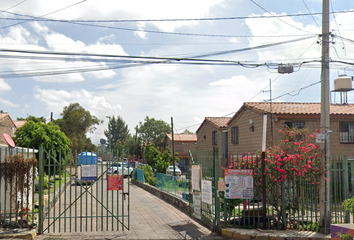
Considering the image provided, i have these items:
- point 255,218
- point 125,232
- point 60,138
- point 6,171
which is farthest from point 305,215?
point 60,138

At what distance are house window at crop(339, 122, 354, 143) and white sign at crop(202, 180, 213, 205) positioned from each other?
49.8ft

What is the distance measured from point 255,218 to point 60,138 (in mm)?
18788

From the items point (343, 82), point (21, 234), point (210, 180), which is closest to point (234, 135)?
point (343, 82)

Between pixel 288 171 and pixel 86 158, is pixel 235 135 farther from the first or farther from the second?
pixel 86 158

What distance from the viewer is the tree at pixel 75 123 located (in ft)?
173

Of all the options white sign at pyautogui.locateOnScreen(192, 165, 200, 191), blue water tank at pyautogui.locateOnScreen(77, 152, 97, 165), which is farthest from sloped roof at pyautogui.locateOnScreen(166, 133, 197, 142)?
white sign at pyautogui.locateOnScreen(192, 165, 200, 191)

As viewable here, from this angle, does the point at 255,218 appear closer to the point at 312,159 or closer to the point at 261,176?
the point at 261,176

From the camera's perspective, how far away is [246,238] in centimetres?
979

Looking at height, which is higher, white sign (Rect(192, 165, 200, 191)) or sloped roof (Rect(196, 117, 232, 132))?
sloped roof (Rect(196, 117, 232, 132))

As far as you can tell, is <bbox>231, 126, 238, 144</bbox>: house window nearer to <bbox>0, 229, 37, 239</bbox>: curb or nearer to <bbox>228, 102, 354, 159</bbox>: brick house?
<bbox>228, 102, 354, 159</bbox>: brick house

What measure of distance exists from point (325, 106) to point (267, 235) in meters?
4.19

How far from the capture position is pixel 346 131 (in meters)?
23.2

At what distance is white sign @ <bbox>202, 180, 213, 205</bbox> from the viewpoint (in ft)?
35.8

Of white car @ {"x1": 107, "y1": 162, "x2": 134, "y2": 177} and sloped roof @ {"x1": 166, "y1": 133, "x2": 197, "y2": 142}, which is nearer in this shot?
white car @ {"x1": 107, "y1": 162, "x2": 134, "y2": 177}
